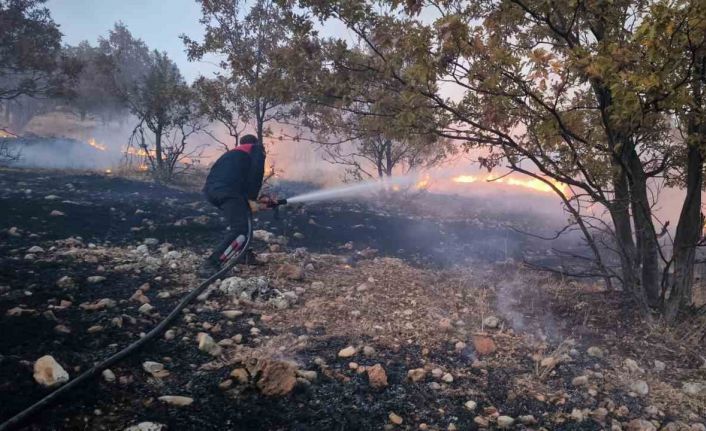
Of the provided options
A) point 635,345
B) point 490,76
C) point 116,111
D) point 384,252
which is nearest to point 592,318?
point 635,345

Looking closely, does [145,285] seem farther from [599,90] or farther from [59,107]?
[59,107]

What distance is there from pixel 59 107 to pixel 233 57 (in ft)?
112

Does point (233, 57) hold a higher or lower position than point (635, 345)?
higher

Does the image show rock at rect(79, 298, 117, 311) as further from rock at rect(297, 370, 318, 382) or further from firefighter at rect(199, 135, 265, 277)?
rock at rect(297, 370, 318, 382)

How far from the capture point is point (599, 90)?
3768 millimetres

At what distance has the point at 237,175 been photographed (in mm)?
5793

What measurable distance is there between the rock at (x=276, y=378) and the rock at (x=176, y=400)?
45 cm

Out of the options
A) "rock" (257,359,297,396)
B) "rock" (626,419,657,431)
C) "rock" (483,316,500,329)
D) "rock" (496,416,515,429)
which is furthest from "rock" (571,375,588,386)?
"rock" (257,359,297,396)

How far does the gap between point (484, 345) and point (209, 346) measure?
235 cm

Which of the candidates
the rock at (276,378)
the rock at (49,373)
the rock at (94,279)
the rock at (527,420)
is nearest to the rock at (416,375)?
the rock at (527,420)

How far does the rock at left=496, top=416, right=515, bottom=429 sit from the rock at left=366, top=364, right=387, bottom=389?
2.61 ft

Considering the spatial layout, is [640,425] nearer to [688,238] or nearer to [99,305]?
[688,238]

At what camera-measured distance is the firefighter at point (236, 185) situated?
18.8ft

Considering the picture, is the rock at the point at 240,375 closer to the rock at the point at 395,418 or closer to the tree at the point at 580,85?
the rock at the point at 395,418
